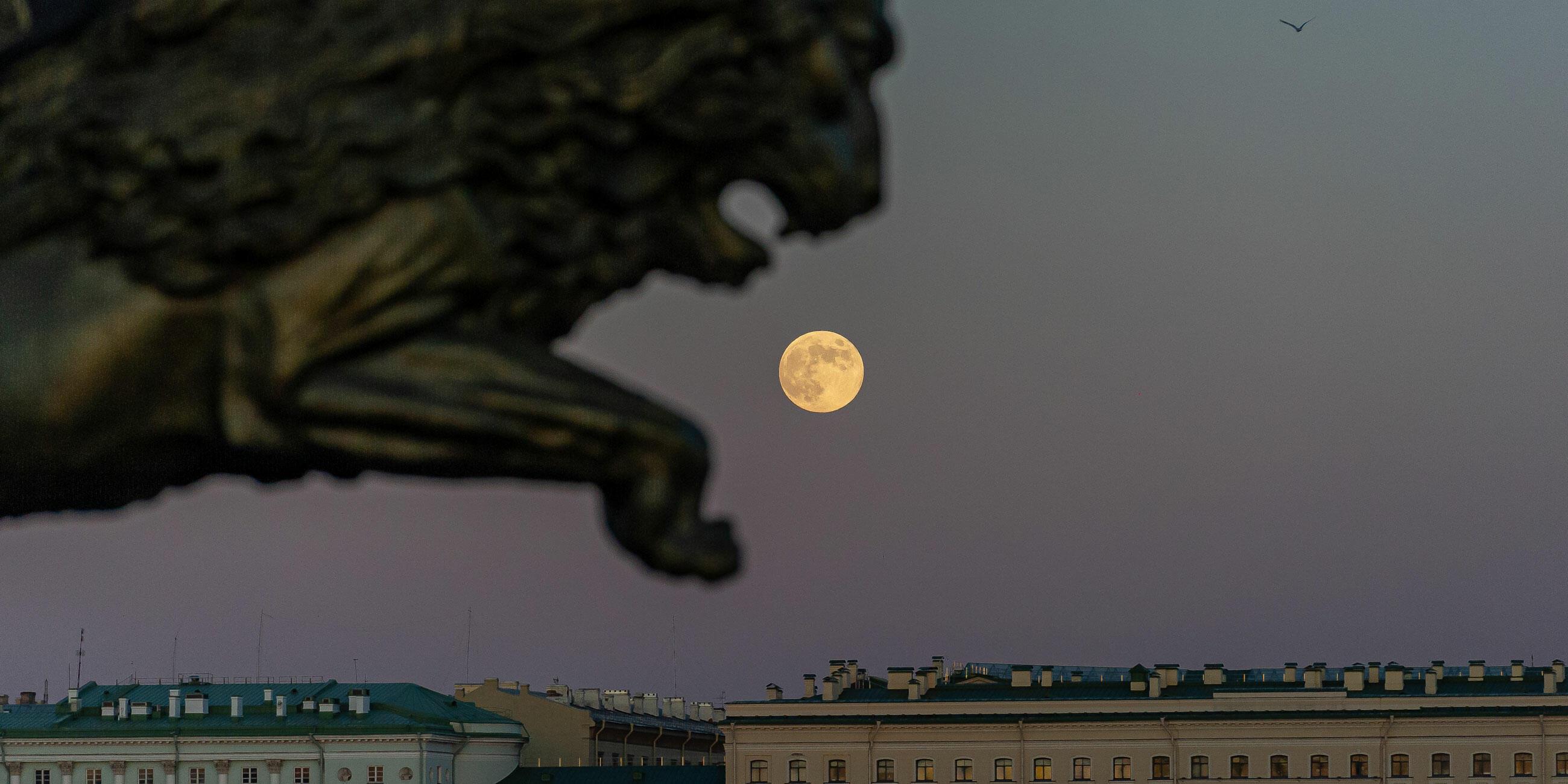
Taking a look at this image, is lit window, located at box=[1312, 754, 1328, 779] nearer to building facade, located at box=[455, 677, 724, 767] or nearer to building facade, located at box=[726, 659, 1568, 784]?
building facade, located at box=[726, 659, 1568, 784]

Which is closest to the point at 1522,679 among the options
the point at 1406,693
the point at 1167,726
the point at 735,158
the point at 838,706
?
the point at 1406,693

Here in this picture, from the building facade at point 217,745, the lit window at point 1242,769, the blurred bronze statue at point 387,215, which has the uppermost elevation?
the building facade at point 217,745

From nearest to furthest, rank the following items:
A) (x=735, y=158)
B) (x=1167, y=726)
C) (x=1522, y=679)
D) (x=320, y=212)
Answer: (x=320, y=212) → (x=735, y=158) → (x=1167, y=726) → (x=1522, y=679)

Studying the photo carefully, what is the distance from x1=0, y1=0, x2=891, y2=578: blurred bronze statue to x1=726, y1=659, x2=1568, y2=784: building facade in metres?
71.8

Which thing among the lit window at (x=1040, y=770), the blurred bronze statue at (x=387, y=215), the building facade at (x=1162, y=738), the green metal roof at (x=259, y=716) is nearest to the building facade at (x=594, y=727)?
the green metal roof at (x=259, y=716)

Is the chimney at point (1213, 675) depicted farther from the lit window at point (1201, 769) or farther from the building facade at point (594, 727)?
the building facade at point (594, 727)

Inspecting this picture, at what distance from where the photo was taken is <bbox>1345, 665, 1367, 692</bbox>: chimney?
251 ft

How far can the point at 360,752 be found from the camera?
Result: 77.4 m

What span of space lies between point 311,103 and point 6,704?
8467 centimetres

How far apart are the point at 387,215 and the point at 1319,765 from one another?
240 feet

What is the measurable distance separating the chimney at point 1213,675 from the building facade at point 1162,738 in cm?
308

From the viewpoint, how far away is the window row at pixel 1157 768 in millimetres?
72812

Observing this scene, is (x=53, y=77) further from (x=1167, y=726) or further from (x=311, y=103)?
(x=1167, y=726)

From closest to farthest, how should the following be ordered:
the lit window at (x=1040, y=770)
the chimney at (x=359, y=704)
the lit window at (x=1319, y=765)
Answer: the lit window at (x=1319, y=765) < the lit window at (x=1040, y=770) < the chimney at (x=359, y=704)
